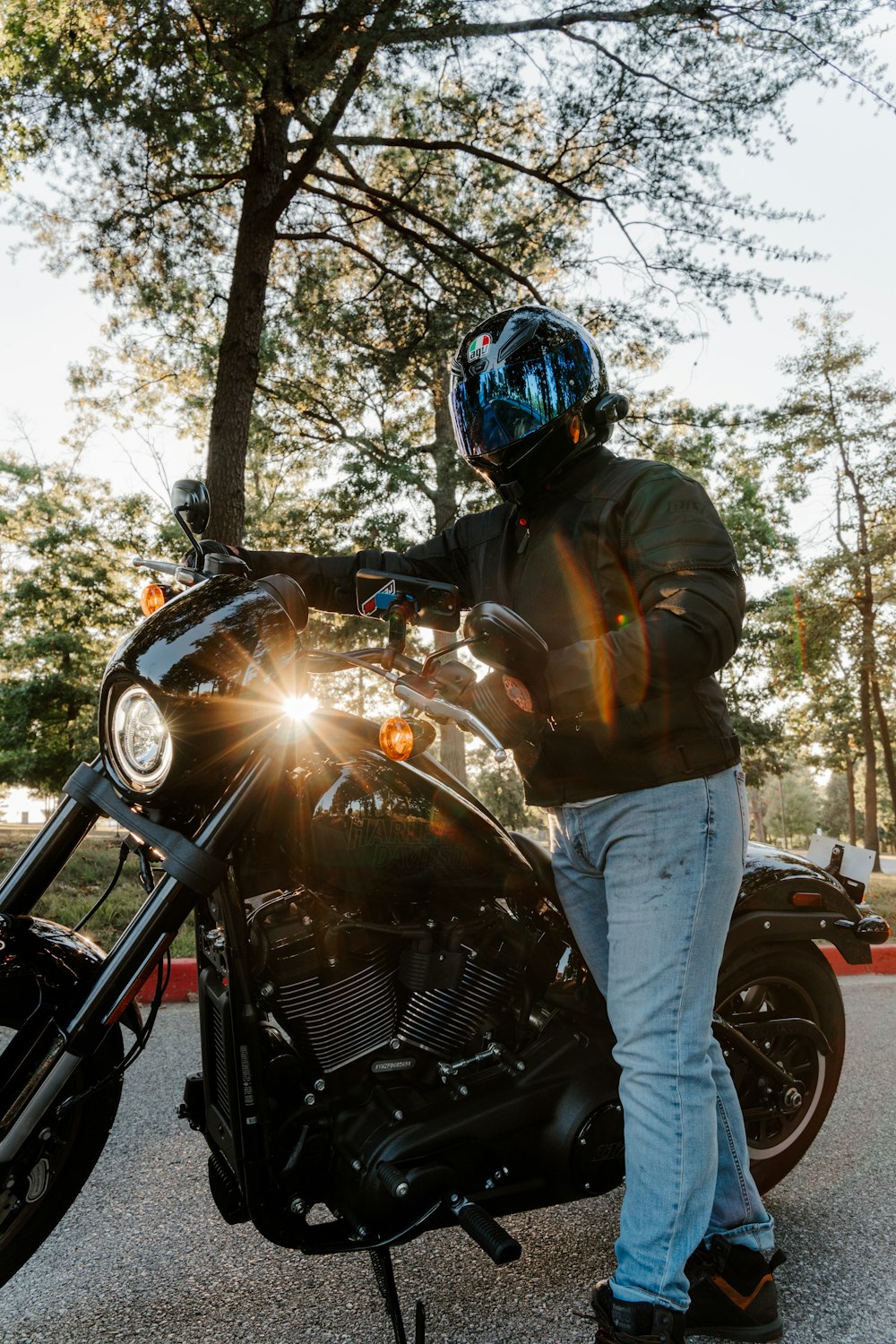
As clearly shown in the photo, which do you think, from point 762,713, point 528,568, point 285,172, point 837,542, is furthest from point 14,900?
point 762,713

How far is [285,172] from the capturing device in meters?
7.55

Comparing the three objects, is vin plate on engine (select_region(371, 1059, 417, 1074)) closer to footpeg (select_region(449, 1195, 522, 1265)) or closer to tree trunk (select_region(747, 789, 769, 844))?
footpeg (select_region(449, 1195, 522, 1265))

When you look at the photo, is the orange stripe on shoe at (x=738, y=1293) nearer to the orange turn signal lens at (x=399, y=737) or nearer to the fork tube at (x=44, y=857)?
the orange turn signal lens at (x=399, y=737)

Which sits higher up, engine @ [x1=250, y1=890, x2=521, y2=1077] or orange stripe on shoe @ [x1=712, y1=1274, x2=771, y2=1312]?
engine @ [x1=250, y1=890, x2=521, y2=1077]

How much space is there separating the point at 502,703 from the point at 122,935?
Result: 32.9 inches

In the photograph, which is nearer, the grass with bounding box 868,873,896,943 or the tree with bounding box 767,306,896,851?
the grass with bounding box 868,873,896,943

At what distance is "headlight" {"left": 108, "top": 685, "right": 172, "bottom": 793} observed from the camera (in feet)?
5.40

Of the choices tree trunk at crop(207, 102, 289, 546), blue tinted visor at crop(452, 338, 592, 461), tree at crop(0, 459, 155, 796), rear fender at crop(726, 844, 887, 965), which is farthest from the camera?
tree at crop(0, 459, 155, 796)

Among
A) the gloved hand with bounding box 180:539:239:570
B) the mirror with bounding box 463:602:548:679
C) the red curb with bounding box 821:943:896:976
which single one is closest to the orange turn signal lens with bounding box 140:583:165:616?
the gloved hand with bounding box 180:539:239:570

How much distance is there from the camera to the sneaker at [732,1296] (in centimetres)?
199

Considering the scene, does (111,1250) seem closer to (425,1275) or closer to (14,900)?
(425,1275)

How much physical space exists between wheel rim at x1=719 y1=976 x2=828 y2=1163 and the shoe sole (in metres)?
0.56

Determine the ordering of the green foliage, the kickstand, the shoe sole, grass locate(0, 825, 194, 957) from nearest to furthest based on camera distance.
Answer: the kickstand, the shoe sole, grass locate(0, 825, 194, 957), the green foliage

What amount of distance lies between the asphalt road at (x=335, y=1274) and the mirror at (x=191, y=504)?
179cm
